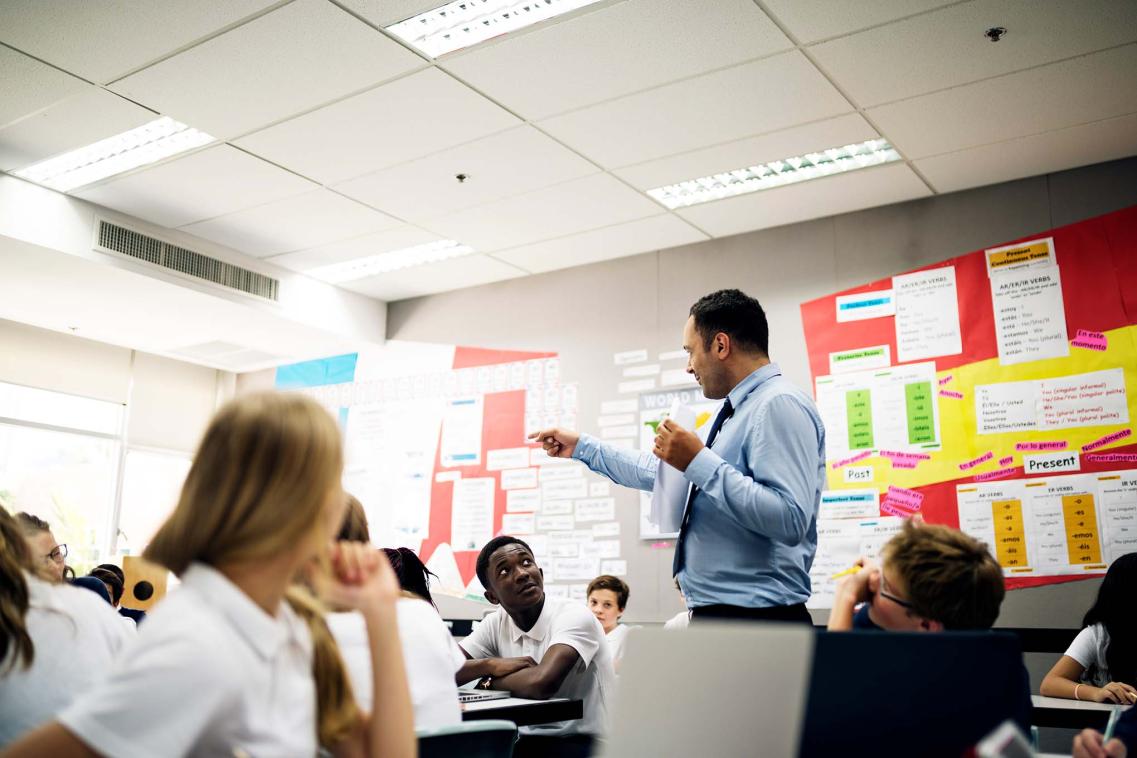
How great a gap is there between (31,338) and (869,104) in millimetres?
5800

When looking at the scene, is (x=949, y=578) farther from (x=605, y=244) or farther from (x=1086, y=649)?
(x=605, y=244)

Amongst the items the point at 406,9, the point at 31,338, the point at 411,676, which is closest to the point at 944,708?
the point at 411,676

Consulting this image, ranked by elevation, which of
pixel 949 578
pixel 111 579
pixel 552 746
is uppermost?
pixel 949 578

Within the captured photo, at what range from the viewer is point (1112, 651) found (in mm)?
2857

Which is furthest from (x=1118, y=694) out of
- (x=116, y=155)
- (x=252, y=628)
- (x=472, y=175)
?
(x=116, y=155)

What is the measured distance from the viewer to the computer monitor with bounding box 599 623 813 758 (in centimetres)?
92

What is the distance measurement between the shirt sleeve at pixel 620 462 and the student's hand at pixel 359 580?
1.39 m

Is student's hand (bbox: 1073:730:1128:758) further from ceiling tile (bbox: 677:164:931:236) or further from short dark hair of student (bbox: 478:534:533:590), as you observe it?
ceiling tile (bbox: 677:164:931:236)

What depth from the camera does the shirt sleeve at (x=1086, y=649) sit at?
297cm

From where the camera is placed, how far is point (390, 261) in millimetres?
5762

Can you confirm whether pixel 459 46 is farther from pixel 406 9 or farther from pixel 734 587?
pixel 734 587

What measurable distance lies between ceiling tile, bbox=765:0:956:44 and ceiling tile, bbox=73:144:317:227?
244 cm

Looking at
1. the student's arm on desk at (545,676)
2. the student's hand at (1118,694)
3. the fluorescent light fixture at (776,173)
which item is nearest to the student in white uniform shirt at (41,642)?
the student's arm on desk at (545,676)

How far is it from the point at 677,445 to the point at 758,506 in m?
0.22
